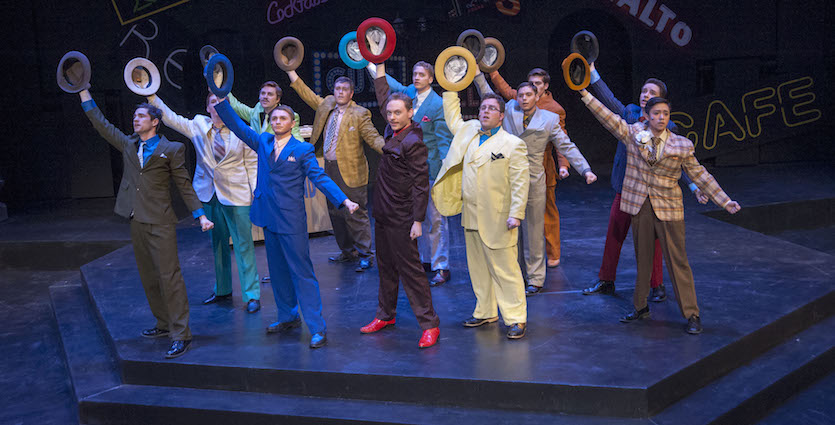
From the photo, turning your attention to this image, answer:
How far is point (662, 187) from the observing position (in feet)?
12.9

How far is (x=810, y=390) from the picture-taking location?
389 cm

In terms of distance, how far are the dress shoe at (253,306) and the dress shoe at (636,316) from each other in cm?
215

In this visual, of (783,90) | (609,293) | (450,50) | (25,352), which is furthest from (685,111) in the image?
(25,352)

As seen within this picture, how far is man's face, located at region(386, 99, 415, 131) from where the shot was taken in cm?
384

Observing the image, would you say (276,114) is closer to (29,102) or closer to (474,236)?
(474,236)

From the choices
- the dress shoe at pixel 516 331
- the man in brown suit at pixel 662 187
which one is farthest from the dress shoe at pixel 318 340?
the man in brown suit at pixel 662 187

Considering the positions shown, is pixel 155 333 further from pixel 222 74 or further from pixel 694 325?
pixel 694 325

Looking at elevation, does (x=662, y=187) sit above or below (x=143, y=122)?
below

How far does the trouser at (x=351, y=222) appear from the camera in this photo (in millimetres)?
5496

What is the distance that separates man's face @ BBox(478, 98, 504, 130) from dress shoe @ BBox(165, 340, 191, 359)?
1929 mm

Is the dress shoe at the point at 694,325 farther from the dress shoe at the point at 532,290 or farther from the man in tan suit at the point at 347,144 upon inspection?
the man in tan suit at the point at 347,144

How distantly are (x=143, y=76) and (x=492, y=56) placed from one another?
2.24m

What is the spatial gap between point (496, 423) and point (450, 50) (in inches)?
80.4

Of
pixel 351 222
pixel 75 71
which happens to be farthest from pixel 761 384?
pixel 75 71
